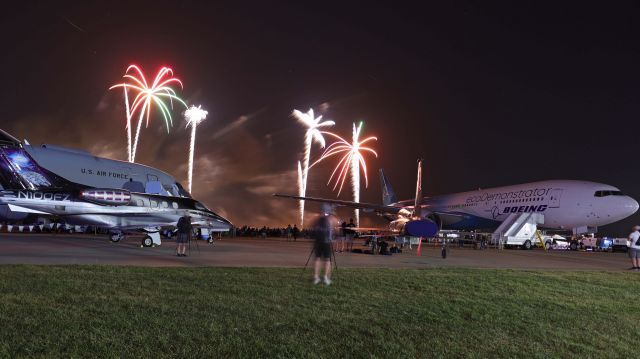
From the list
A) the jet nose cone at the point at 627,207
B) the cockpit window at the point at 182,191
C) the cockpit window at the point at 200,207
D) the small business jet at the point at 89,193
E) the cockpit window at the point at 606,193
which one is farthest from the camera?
the cockpit window at the point at 606,193

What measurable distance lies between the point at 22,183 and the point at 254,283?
15309 millimetres

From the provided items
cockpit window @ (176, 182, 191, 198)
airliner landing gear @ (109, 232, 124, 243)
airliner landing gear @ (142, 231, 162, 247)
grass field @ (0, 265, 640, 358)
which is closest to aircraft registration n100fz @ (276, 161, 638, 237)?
cockpit window @ (176, 182, 191, 198)

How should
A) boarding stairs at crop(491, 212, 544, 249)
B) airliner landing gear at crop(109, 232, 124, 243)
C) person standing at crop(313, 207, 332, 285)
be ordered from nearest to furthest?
person standing at crop(313, 207, 332, 285)
airliner landing gear at crop(109, 232, 124, 243)
boarding stairs at crop(491, 212, 544, 249)

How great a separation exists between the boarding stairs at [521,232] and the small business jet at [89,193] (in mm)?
18875

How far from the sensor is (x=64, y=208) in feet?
72.5

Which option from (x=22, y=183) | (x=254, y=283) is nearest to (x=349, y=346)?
(x=254, y=283)

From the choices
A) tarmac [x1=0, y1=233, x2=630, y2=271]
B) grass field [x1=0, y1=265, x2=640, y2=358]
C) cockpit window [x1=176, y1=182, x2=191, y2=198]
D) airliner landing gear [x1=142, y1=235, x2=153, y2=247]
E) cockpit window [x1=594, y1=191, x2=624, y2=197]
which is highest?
cockpit window [x1=594, y1=191, x2=624, y2=197]

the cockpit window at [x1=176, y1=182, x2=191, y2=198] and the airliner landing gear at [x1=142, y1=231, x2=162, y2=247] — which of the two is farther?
the cockpit window at [x1=176, y1=182, x2=191, y2=198]

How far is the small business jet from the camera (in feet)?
69.1

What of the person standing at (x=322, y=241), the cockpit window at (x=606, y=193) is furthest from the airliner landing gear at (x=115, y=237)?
the cockpit window at (x=606, y=193)

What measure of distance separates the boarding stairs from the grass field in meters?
23.0

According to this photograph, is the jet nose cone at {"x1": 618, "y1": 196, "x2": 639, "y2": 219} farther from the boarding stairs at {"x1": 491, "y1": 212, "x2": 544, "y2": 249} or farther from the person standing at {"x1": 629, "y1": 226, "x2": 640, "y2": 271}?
the person standing at {"x1": 629, "y1": 226, "x2": 640, "y2": 271}

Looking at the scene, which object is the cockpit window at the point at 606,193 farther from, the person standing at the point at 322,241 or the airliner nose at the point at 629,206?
the person standing at the point at 322,241

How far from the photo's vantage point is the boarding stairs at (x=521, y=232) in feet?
113
